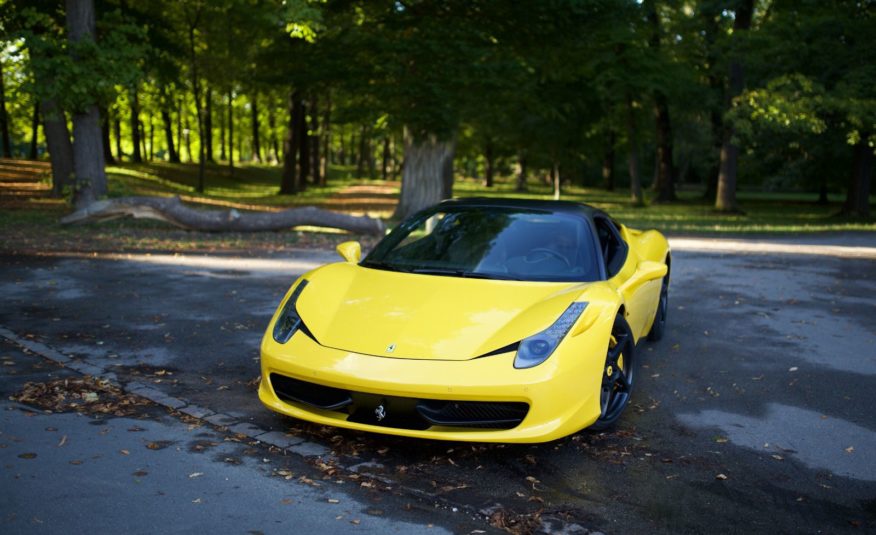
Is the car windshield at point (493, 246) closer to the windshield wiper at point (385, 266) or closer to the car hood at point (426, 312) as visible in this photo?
the windshield wiper at point (385, 266)

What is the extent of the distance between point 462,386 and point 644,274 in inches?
91.3

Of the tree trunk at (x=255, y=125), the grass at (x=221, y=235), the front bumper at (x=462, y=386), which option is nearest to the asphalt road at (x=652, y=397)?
the front bumper at (x=462, y=386)

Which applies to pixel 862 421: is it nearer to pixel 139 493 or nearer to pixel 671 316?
pixel 671 316

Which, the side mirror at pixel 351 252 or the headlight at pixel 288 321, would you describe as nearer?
the headlight at pixel 288 321

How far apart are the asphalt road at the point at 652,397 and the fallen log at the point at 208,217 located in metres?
4.61

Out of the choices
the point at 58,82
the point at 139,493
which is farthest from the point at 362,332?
the point at 58,82

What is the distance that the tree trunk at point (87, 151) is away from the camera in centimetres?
1736

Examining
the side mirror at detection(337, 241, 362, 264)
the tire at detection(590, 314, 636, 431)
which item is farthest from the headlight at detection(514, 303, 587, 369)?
the side mirror at detection(337, 241, 362, 264)

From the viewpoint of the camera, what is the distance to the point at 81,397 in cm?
546

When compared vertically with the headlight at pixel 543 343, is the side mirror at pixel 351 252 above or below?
above

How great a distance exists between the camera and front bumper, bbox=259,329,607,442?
432 cm

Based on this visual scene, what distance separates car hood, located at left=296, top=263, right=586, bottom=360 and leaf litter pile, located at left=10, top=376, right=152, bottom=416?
1325 mm

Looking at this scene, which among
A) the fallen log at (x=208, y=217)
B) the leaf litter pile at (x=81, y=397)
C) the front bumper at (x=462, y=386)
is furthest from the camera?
the fallen log at (x=208, y=217)

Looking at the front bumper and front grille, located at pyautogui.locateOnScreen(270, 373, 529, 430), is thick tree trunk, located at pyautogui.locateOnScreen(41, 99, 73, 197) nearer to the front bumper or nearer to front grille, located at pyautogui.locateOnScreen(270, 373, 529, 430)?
the front bumper
